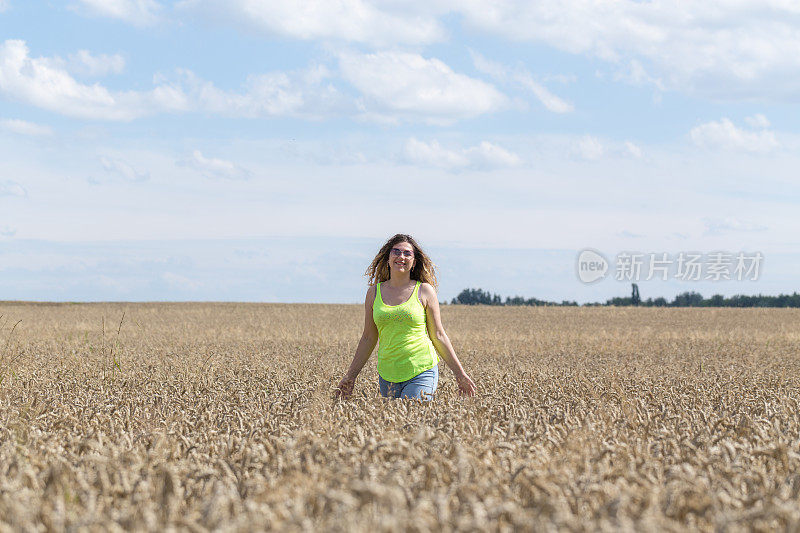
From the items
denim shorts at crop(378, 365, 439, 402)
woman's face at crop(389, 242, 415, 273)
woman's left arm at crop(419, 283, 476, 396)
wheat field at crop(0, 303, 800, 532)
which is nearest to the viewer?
wheat field at crop(0, 303, 800, 532)

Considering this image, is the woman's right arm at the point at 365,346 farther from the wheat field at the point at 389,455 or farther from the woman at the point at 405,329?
the wheat field at the point at 389,455

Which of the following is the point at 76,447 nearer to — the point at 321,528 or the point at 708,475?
the point at 321,528

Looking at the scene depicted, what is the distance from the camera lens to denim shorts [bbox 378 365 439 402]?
21.5 feet

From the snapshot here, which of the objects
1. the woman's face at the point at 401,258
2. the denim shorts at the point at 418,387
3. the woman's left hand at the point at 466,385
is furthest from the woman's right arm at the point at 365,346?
the woman's left hand at the point at 466,385

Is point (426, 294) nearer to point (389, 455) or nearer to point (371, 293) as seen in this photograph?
point (371, 293)

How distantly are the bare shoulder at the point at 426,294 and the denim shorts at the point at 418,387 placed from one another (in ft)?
1.85

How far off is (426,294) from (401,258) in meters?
0.42

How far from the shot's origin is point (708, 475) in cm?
391

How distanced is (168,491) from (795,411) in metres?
5.66

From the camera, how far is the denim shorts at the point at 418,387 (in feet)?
21.5

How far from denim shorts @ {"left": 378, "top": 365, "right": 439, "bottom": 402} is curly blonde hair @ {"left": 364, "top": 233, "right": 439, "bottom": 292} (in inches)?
31.7

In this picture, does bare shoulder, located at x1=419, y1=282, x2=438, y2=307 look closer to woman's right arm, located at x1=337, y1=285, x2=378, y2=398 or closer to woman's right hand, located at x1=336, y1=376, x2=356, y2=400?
woman's right arm, located at x1=337, y1=285, x2=378, y2=398

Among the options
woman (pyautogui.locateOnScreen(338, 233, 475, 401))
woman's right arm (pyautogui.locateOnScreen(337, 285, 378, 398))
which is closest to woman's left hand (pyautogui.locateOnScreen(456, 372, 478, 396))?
woman (pyautogui.locateOnScreen(338, 233, 475, 401))

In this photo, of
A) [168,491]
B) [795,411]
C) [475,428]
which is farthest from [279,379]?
[168,491]
